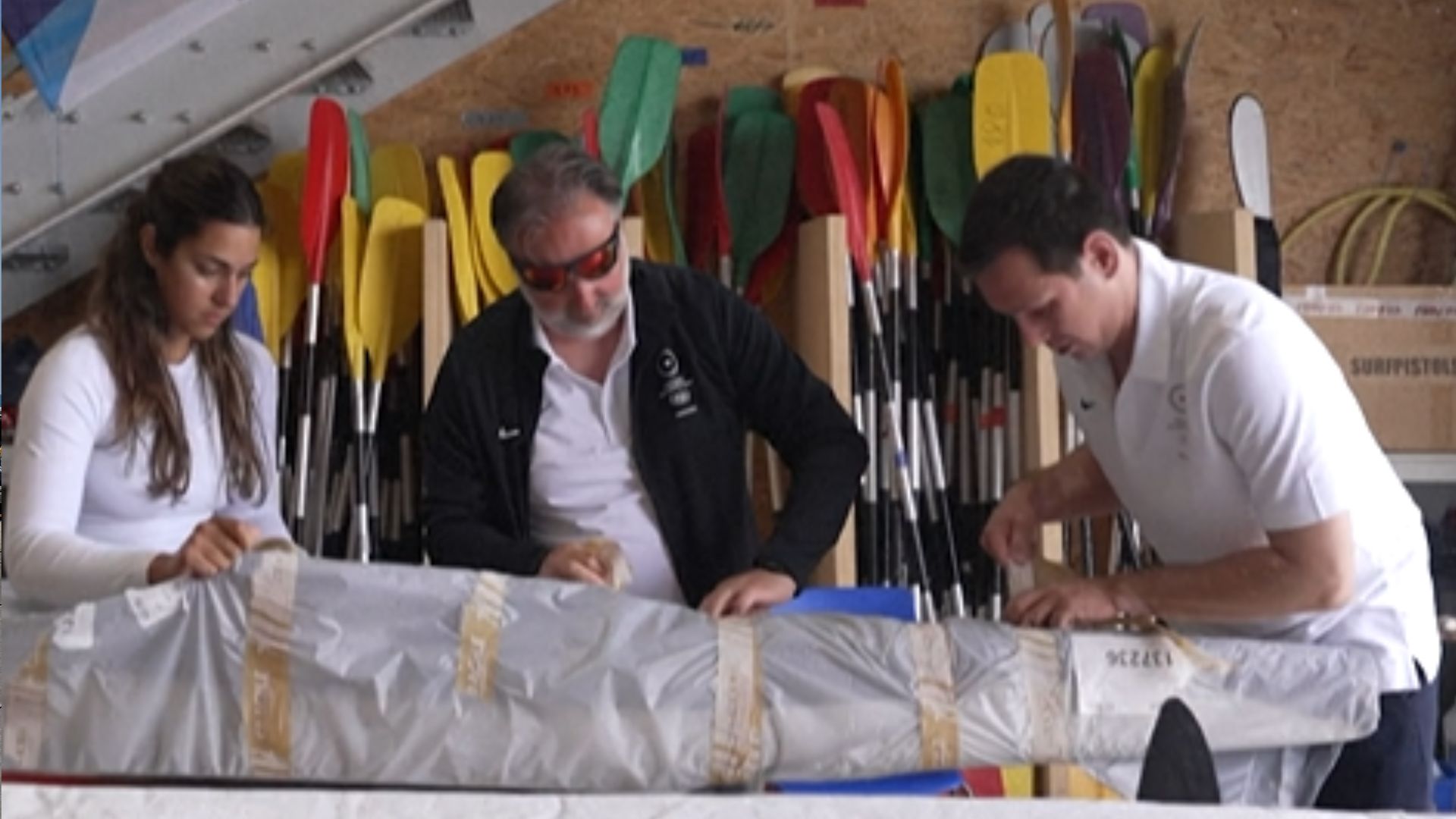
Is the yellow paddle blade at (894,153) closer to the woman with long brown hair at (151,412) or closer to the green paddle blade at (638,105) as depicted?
the green paddle blade at (638,105)

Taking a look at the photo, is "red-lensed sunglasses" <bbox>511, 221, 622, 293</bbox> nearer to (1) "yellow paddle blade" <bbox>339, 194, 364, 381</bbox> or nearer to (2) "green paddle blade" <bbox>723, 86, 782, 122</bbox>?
(1) "yellow paddle blade" <bbox>339, 194, 364, 381</bbox>

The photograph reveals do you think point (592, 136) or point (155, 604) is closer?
point (155, 604)

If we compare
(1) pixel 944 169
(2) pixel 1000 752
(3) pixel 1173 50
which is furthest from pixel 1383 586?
(3) pixel 1173 50

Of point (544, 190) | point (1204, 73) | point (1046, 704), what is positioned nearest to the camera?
point (1046, 704)

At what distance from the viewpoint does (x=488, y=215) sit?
12.6 ft

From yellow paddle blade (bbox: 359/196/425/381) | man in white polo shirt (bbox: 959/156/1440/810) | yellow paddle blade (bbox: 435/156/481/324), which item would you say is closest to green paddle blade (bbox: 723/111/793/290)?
yellow paddle blade (bbox: 435/156/481/324)

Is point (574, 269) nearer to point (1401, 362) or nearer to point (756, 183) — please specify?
point (756, 183)

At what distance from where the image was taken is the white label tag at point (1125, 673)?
1.85 meters

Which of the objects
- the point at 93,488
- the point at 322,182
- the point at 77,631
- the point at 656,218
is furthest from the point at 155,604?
the point at 656,218

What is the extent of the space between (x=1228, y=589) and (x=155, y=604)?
3.37 ft

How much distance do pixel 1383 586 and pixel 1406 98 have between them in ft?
8.74

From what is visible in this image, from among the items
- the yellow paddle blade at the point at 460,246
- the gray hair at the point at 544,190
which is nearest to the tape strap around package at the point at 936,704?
the gray hair at the point at 544,190

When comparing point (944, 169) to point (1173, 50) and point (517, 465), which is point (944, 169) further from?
point (517, 465)

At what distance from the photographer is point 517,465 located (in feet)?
7.89
